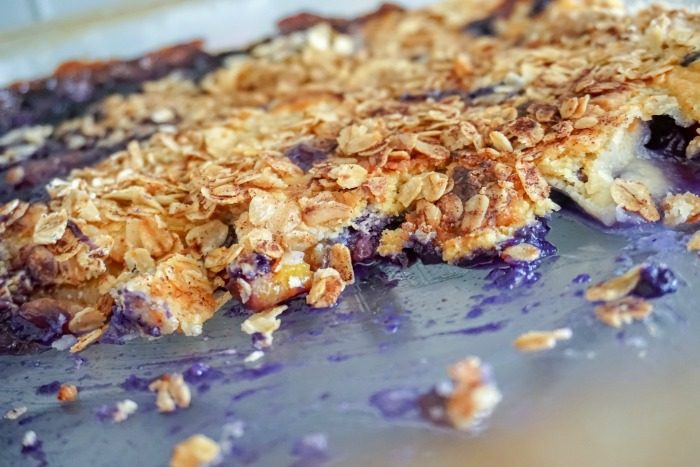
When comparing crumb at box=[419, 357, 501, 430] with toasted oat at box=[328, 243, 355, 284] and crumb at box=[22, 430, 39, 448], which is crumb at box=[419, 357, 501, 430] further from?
crumb at box=[22, 430, 39, 448]

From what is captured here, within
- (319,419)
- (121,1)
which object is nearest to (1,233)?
Answer: (319,419)

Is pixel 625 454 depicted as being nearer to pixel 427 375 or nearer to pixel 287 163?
pixel 427 375

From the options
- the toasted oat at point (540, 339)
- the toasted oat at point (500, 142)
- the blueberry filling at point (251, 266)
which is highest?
the toasted oat at point (500, 142)

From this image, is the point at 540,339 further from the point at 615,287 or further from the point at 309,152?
the point at 309,152

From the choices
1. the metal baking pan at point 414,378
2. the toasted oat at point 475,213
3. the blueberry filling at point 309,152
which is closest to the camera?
the metal baking pan at point 414,378

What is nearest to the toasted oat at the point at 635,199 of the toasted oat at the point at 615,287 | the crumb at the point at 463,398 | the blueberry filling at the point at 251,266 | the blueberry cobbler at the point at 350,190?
the blueberry cobbler at the point at 350,190

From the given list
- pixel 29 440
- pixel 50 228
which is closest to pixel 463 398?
pixel 29 440

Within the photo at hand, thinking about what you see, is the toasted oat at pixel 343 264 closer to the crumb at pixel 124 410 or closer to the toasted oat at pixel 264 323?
the toasted oat at pixel 264 323

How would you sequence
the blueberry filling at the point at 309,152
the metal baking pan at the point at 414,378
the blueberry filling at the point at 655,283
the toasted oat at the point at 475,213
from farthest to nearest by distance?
the blueberry filling at the point at 309,152 → the toasted oat at the point at 475,213 → the blueberry filling at the point at 655,283 → the metal baking pan at the point at 414,378
